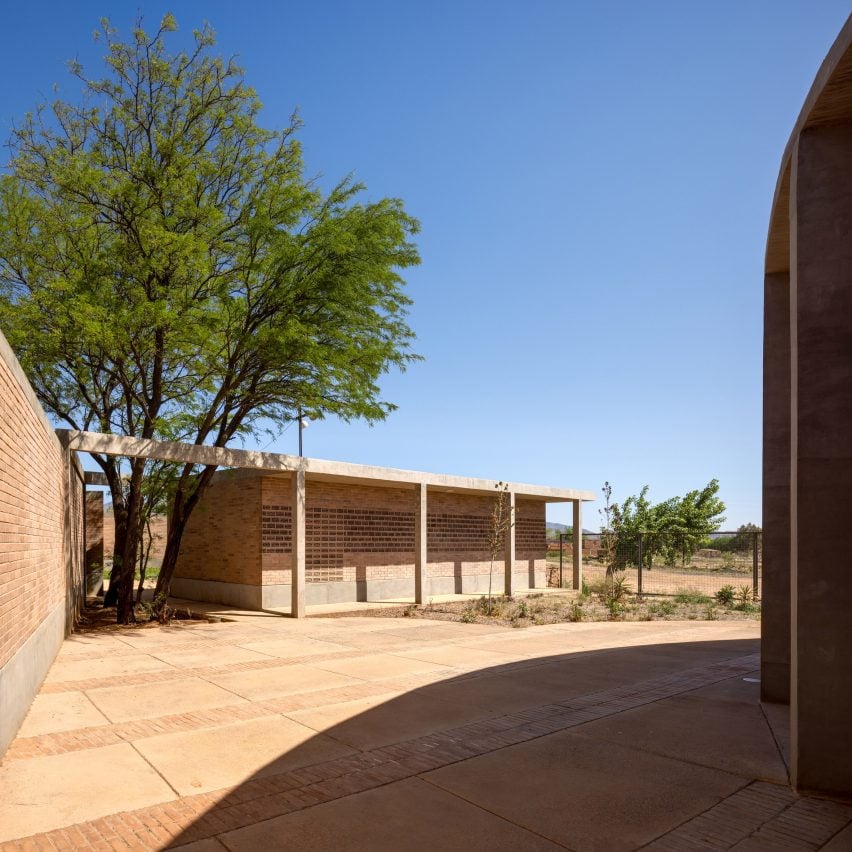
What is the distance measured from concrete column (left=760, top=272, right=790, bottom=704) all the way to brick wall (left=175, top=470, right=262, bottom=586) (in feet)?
38.8

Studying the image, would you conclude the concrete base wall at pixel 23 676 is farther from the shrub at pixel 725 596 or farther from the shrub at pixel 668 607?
the shrub at pixel 725 596

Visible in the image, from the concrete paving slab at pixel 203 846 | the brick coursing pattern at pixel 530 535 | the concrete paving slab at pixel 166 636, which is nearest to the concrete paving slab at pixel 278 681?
the concrete paving slab at pixel 166 636

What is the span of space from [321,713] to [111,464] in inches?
407

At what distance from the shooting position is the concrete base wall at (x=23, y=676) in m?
5.38

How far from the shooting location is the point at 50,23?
10969 millimetres

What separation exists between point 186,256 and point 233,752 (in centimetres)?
944

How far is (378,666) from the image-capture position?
9.16 meters

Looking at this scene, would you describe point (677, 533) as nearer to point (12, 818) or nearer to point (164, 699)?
point (164, 699)

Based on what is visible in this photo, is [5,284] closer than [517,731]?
No

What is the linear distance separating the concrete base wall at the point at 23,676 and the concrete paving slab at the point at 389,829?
102 inches

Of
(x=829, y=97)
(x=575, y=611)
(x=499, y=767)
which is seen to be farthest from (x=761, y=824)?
(x=575, y=611)

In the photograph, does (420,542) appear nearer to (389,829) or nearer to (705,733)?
(705,733)

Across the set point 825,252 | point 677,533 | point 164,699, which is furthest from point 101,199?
point 677,533

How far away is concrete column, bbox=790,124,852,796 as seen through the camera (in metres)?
4.50
